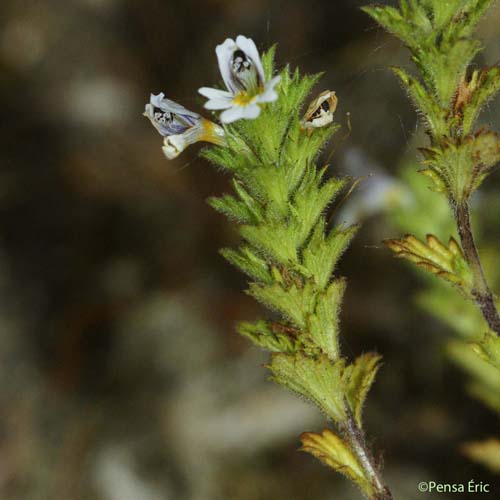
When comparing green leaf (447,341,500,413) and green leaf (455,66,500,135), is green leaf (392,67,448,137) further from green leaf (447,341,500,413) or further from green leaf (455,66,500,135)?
green leaf (447,341,500,413)

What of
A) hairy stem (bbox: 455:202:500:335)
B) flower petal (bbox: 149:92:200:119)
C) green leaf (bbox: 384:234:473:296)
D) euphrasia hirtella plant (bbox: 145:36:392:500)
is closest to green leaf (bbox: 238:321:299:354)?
euphrasia hirtella plant (bbox: 145:36:392:500)

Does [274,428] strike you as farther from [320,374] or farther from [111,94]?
[111,94]

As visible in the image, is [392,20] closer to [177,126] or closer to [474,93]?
[474,93]

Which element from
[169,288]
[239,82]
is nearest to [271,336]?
[239,82]

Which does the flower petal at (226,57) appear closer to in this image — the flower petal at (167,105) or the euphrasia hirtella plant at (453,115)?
the flower petal at (167,105)

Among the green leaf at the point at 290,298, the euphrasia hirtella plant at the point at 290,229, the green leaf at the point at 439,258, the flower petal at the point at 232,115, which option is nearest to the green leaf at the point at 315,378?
the euphrasia hirtella plant at the point at 290,229

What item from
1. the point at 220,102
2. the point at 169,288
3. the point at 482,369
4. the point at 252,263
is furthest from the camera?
the point at 169,288

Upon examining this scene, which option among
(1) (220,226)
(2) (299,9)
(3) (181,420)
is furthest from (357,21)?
(3) (181,420)
